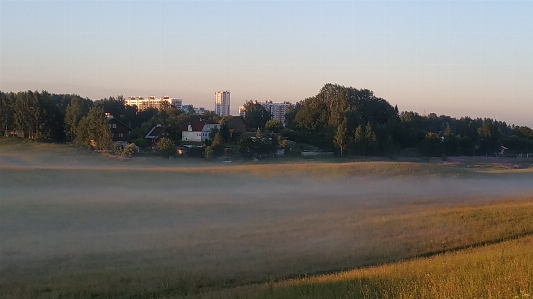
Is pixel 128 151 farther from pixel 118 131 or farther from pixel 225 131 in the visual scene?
pixel 225 131

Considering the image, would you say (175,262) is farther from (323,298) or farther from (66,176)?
(66,176)

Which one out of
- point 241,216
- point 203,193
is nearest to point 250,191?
point 203,193

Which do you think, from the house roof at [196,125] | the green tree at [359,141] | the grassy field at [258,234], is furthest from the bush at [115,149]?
the green tree at [359,141]

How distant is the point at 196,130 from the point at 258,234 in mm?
82278

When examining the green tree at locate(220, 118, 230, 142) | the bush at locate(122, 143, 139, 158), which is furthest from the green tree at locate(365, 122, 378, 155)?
the bush at locate(122, 143, 139, 158)

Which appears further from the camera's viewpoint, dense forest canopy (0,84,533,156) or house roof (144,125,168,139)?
house roof (144,125,168,139)

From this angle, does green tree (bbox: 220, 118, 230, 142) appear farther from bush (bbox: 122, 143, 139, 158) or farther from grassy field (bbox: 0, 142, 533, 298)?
grassy field (bbox: 0, 142, 533, 298)

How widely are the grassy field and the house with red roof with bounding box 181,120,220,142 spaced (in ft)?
173

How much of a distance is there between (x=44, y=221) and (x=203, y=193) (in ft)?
49.2

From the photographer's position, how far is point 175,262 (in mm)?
19969

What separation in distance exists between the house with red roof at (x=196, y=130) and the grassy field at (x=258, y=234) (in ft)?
173

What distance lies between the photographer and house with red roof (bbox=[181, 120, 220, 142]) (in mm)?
105062

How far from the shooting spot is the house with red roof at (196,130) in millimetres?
105062

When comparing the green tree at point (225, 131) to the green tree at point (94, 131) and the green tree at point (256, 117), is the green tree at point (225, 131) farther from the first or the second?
the green tree at point (256, 117)
